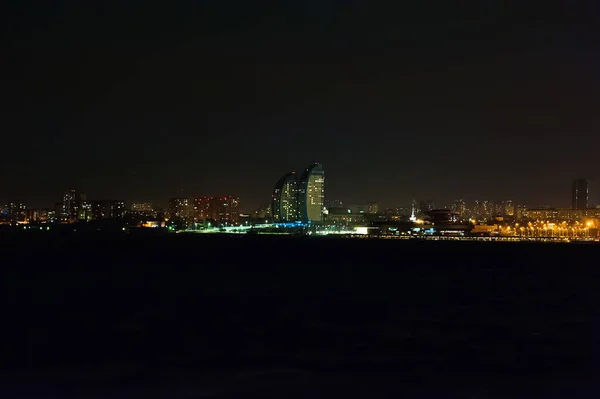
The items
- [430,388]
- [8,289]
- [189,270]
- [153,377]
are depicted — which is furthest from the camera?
[189,270]

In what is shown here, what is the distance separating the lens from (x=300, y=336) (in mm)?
34750

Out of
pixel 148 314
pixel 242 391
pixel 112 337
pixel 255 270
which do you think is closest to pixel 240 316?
pixel 148 314

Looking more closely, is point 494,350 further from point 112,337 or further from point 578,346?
point 112,337

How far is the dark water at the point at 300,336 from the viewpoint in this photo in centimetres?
2325

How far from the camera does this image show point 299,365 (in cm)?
2672

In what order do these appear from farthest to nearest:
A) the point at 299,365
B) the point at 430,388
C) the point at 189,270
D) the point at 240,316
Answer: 1. the point at 189,270
2. the point at 240,316
3. the point at 299,365
4. the point at 430,388

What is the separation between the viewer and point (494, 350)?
30.9 m

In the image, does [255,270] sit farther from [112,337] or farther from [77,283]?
[112,337]

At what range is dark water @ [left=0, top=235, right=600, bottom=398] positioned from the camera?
2325 centimetres

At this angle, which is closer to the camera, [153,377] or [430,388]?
[430,388]

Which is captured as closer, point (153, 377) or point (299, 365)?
point (153, 377)

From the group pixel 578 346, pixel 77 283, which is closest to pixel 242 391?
pixel 578 346

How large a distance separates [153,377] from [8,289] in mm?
39917

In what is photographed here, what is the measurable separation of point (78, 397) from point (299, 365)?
8.53 meters
